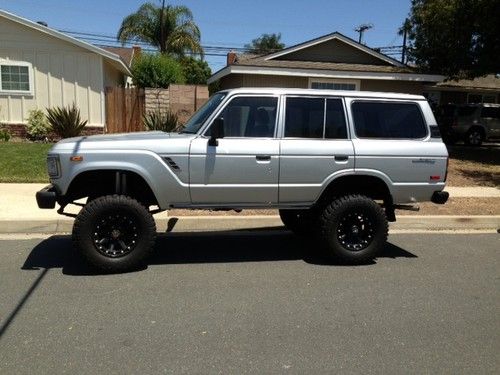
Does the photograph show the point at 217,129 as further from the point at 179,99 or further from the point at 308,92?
the point at 179,99

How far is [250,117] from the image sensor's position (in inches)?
232

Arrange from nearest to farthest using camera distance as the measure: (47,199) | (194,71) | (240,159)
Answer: (47,199) → (240,159) → (194,71)

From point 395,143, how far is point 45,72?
13927 millimetres

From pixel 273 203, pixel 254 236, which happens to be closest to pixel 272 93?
pixel 273 203

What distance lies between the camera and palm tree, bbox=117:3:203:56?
36.0m

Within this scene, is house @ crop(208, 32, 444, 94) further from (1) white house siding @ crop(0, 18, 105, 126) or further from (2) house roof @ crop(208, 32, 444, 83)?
(1) white house siding @ crop(0, 18, 105, 126)

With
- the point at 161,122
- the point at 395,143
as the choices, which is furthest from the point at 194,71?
the point at 395,143

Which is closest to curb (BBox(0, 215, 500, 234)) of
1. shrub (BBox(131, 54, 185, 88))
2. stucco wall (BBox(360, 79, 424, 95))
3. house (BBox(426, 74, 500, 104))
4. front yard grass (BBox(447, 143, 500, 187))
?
front yard grass (BBox(447, 143, 500, 187))

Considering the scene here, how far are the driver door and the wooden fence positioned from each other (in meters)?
12.0

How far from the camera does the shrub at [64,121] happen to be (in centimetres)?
1599

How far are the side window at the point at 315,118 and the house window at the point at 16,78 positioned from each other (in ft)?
43.7

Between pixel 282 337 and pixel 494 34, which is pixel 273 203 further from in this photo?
pixel 494 34

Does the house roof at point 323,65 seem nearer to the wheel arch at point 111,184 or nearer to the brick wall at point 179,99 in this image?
the brick wall at point 179,99

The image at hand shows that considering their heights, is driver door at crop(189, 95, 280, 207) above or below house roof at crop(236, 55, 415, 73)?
below
